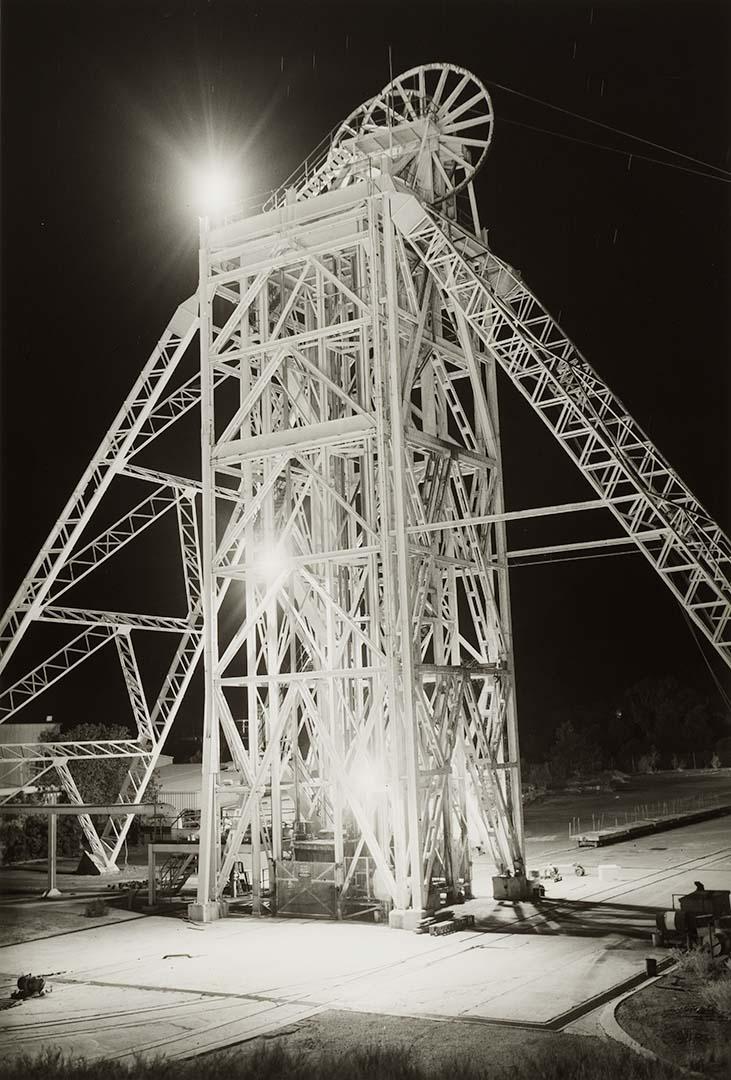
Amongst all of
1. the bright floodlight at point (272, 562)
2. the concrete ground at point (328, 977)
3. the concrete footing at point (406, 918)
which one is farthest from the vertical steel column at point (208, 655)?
the concrete footing at point (406, 918)

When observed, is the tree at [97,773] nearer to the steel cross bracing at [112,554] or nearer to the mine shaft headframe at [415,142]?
the steel cross bracing at [112,554]

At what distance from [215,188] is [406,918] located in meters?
16.9

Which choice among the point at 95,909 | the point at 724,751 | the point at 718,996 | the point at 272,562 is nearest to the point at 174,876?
the point at 95,909

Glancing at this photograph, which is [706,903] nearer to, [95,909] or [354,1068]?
[354,1068]

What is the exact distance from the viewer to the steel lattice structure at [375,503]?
22094mm

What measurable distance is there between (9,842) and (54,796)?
8.59 metres

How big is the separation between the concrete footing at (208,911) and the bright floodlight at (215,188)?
51.7 ft

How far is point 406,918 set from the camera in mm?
20641

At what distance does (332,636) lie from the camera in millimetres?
24859

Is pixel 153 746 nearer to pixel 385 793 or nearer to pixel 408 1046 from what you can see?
pixel 385 793

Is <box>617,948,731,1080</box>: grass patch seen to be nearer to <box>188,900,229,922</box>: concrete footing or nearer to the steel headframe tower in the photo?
the steel headframe tower

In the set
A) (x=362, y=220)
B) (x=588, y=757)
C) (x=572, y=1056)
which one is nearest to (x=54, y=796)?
(x=362, y=220)

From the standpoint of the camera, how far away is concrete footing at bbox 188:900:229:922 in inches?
894

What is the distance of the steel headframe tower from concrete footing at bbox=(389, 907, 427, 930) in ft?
0.18
